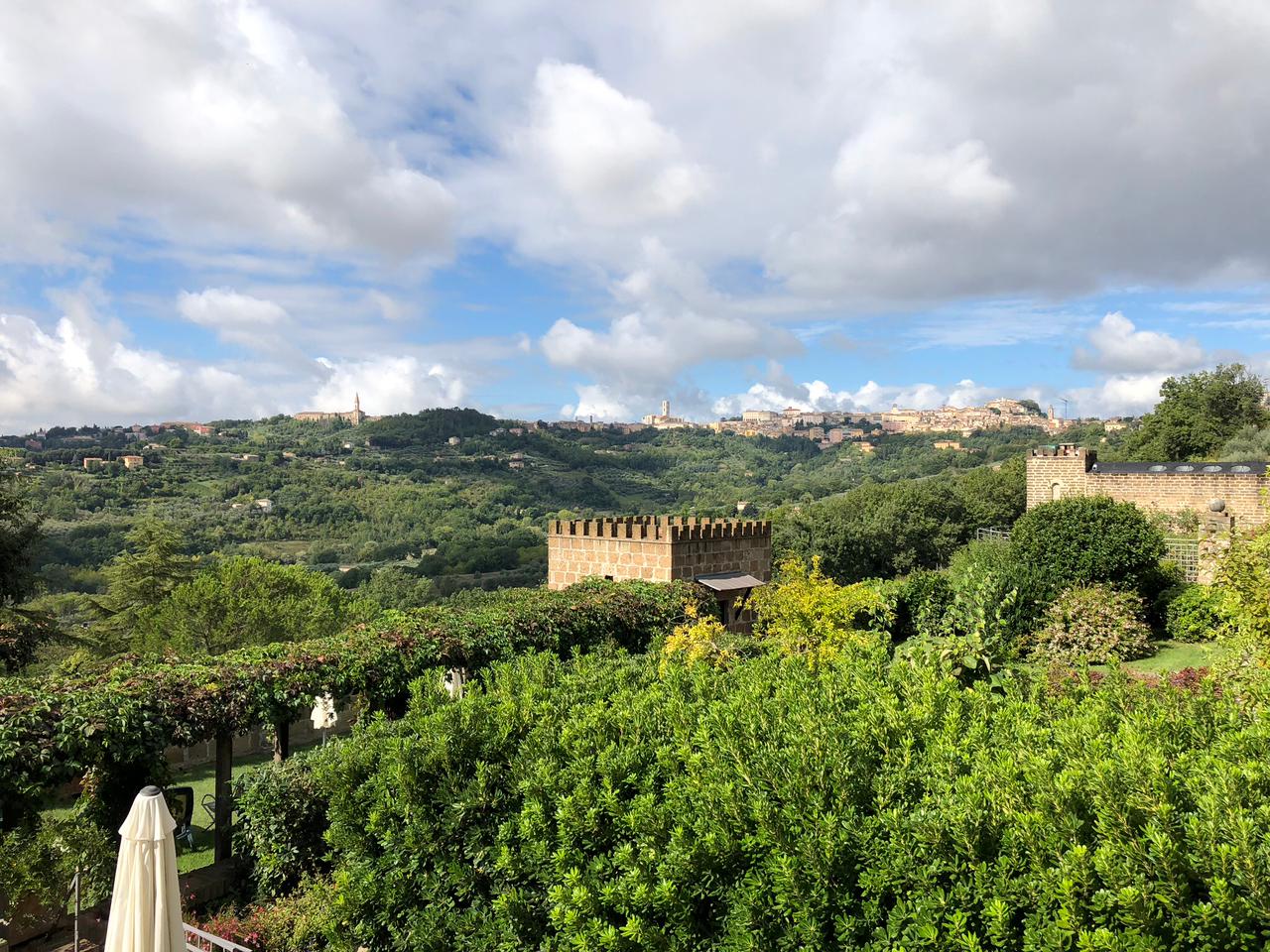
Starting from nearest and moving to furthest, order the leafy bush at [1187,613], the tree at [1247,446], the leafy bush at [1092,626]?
the leafy bush at [1092,626], the leafy bush at [1187,613], the tree at [1247,446]

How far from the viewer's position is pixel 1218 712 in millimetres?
4062

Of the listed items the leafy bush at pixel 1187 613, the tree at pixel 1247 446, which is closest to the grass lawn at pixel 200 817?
the leafy bush at pixel 1187 613

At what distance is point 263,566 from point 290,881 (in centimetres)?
2508

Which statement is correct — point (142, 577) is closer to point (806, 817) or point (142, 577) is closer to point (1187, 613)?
point (806, 817)

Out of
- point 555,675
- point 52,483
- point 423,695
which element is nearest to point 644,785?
point 555,675

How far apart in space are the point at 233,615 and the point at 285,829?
62.8ft

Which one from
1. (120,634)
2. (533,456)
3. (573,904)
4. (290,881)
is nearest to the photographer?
(573,904)

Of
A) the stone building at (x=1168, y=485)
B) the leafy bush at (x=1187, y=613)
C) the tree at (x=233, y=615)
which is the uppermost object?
the stone building at (x=1168, y=485)

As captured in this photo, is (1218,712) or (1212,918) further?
(1218,712)

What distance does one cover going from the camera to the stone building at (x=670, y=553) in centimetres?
1289

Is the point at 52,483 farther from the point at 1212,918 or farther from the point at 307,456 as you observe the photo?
the point at 1212,918

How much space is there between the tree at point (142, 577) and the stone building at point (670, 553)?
65.2ft

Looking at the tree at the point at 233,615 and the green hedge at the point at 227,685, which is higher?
the green hedge at the point at 227,685

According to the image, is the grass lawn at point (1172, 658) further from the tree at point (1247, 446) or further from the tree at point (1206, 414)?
the tree at point (1206, 414)
